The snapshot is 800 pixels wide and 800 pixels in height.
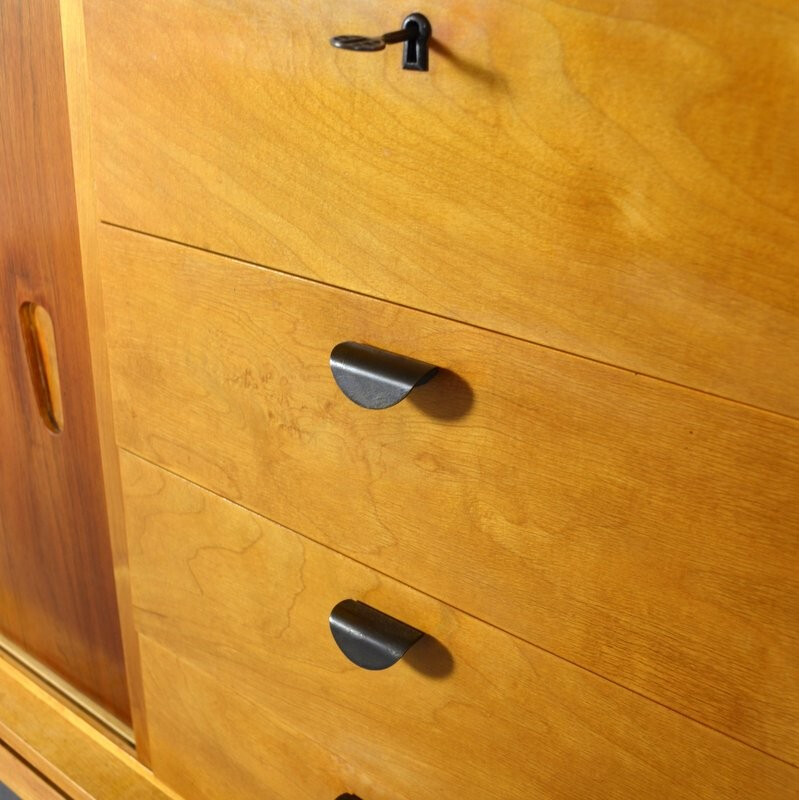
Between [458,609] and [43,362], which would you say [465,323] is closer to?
[458,609]

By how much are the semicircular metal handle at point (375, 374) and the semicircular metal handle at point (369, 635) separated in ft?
0.52

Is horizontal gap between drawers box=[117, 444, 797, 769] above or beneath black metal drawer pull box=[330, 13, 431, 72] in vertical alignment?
beneath

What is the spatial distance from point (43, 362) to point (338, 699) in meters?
0.40

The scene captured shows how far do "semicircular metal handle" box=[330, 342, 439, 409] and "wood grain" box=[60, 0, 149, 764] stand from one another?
0.26 m

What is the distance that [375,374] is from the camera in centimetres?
52

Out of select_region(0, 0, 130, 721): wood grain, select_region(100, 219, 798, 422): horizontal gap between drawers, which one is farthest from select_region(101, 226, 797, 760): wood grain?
select_region(0, 0, 130, 721): wood grain

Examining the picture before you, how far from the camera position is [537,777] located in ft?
1.91

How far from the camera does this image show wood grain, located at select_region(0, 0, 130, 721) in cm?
71

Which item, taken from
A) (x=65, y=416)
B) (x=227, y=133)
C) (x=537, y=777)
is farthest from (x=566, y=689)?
(x=65, y=416)

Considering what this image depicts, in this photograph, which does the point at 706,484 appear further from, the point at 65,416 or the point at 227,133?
the point at 65,416

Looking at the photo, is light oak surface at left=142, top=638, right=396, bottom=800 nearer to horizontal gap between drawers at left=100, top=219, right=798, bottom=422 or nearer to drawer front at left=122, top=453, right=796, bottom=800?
drawer front at left=122, top=453, right=796, bottom=800

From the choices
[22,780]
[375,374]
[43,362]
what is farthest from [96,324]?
[22,780]

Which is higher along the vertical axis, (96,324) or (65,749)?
(96,324)

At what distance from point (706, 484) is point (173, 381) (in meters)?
0.38
